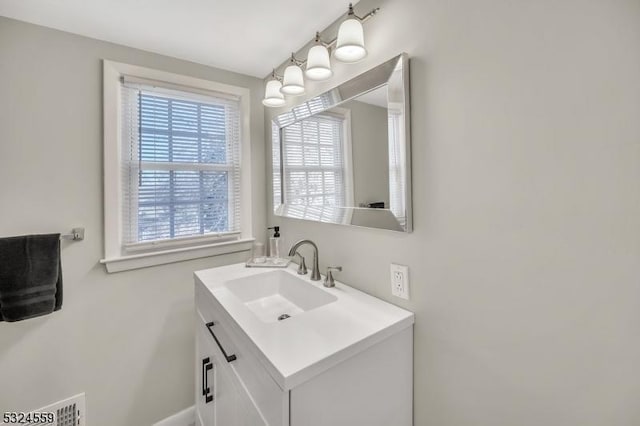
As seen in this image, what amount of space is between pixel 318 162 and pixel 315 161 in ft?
0.10

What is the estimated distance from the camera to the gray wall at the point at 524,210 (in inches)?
23.1

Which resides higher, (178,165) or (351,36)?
(351,36)

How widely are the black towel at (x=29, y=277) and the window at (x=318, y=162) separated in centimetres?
122

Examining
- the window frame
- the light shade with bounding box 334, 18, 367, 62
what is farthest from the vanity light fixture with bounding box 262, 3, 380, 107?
the window frame

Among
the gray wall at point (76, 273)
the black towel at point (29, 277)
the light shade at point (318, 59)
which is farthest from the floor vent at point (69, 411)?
the light shade at point (318, 59)

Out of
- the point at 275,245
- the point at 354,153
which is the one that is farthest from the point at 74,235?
the point at 354,153

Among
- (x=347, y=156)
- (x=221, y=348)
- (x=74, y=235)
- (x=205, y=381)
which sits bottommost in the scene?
(x=205, y=381)

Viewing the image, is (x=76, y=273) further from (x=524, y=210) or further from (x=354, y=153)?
(x=524, y=210)

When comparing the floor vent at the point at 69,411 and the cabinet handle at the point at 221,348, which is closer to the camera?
the cabinet handle at the point at 221,348

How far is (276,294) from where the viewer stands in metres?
1.55

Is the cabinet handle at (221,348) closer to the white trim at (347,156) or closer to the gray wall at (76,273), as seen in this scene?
the gray wall at (76,273)

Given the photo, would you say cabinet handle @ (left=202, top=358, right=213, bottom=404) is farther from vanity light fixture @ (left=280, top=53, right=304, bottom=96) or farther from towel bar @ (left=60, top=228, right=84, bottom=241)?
vanity light fixture @ (left=280, top=53, right=304, bottom=96)

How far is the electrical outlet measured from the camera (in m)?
1.03

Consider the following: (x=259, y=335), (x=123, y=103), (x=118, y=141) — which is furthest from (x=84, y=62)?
(x=259, y=335)
